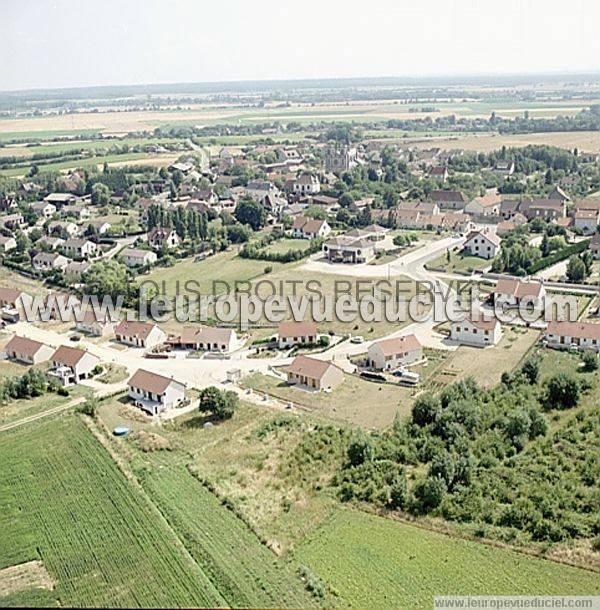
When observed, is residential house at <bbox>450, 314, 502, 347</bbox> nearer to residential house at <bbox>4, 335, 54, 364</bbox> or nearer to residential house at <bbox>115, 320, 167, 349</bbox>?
residential house at <bbox>115, 320, 167, 349</bbox>

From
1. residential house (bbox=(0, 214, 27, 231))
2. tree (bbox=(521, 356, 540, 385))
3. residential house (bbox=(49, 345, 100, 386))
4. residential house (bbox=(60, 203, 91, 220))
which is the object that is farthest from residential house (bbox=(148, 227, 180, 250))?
tree (bbox=(521, 356, 540, 385))

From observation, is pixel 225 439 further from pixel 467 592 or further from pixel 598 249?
pixel 598 249

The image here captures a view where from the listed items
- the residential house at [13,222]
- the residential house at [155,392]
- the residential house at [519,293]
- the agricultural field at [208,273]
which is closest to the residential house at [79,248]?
the agricultural field at [208,273]

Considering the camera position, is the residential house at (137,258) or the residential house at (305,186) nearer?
the residential house at (137,258)

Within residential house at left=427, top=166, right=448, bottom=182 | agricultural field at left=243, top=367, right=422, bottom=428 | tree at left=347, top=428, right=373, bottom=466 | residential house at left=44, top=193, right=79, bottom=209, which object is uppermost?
residential house at left=427, top=166, right=448, bottom=182

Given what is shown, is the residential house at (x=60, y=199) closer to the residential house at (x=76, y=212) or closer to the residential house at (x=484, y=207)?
the residential house at (x=76, y=212)

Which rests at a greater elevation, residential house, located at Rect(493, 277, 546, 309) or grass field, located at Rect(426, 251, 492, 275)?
residential house, located at Rect(493, 277, 546, 309)
